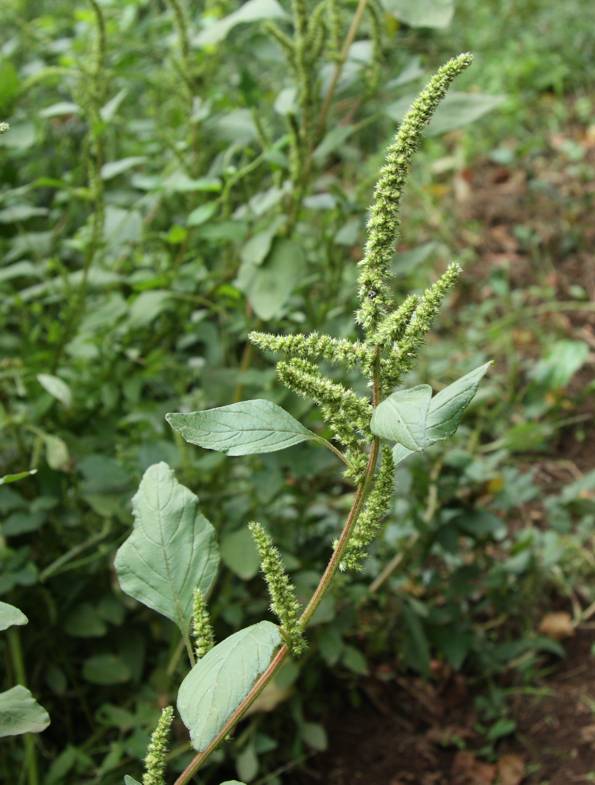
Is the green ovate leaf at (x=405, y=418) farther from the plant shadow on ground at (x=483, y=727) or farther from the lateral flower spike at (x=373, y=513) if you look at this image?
the plant shadow on ground at (x=483, y=727)

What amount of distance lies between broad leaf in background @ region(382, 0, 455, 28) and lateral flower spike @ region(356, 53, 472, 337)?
0.83 m

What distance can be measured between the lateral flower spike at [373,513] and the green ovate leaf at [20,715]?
1.07 feet

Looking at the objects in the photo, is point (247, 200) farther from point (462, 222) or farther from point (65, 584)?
point (462, 222)

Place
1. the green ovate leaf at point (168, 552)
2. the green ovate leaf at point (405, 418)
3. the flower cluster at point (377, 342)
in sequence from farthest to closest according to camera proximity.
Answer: the green ovate leaf at point (168, 552), the flower cluster at point (377, 342), the green ovate leaf at point (405, 418)

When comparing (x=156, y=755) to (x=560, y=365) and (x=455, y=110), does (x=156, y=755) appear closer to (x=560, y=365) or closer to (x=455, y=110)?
(x=455, y=110)

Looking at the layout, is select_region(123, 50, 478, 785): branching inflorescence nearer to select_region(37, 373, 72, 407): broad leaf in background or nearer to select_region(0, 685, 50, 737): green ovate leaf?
select_region(0, 685, 50, 737): green ovate leaf

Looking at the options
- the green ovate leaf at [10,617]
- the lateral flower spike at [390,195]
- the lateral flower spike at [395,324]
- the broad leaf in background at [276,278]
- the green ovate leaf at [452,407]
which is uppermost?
the lateral flower spike at [390,195]

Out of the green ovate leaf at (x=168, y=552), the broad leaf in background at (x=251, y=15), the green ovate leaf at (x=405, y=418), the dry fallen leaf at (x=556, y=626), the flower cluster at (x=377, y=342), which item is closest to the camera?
the green ovate leaf at (x=405, y=418)

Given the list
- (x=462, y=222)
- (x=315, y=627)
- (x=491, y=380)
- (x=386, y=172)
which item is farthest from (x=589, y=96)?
(x=386, y=172)

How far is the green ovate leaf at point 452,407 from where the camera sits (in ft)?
2.74

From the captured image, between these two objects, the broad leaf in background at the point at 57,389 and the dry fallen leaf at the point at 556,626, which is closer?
the broad leaf in background at the point at 57,389

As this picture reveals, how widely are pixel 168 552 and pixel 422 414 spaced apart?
15.5 inches

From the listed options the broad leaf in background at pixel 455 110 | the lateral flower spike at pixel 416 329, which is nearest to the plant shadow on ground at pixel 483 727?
the broad leaf in background at pixel 455 110

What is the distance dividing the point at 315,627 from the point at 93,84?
113cm
